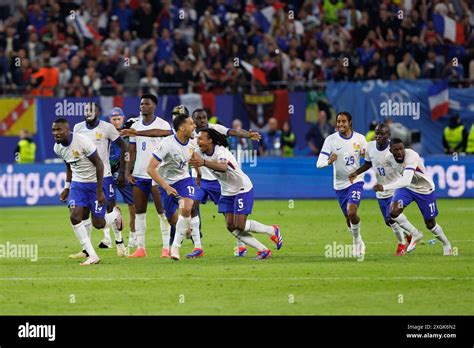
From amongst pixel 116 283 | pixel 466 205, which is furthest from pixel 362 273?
pixel 466 205

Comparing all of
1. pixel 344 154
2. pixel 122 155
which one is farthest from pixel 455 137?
pixel 122 155

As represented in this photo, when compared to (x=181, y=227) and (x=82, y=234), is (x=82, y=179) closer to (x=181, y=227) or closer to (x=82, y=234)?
(x=82, y=234)

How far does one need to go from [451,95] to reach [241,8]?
8070 mm

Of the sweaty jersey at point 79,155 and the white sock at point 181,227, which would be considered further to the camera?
the white sock at point 181,227

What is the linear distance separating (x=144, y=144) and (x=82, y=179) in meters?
1.64

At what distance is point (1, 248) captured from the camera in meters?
21.0

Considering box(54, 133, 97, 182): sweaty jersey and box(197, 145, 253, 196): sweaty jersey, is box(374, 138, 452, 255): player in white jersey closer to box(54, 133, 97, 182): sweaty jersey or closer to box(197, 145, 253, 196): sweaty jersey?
box(197, 145, 253, 196): sweaty jersey

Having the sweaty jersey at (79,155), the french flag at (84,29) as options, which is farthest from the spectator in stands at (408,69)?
the sweaty jersey at (79,155)

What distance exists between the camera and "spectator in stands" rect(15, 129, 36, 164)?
32.6m

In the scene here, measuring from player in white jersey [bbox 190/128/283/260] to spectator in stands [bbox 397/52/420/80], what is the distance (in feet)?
50.6

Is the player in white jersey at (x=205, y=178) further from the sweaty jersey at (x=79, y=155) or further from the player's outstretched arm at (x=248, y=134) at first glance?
the sweaty jersey at (x=79, y=155)

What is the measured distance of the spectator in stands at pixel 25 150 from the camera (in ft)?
107

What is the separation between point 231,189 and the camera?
1781cm

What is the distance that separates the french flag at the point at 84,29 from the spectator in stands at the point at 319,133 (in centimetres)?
818
